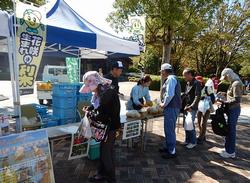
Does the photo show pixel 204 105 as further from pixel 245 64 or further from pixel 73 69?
pixel 245 64

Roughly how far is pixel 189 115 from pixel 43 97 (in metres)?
7.24

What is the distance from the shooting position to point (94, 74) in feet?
11.3

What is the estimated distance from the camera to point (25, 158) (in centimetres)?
299

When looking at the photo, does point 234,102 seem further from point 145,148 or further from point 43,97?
point 43,97

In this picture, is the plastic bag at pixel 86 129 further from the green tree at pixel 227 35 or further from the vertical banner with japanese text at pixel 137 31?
the green tree at pixel 227 35

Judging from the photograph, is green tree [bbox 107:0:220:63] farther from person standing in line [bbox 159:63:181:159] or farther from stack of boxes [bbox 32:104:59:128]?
stack of boxes [bbox 32:104:59:128]

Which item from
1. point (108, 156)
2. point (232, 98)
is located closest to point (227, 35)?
point (232, 98)

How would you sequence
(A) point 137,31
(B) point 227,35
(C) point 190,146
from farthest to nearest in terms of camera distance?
(B) point 227,35, (A) point 137,31, (C) point 190,146

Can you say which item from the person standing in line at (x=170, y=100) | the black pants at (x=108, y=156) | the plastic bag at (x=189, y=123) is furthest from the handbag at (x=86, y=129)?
the plastic bag at (x=189, y=123)

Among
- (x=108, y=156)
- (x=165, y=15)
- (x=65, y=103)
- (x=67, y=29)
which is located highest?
(x=165, y=15)

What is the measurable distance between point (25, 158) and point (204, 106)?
4074 millimetres

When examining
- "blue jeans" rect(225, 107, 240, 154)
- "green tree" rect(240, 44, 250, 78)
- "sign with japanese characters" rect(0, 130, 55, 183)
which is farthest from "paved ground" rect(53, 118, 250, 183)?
"green tree" rect(240, 44, 250, 78)

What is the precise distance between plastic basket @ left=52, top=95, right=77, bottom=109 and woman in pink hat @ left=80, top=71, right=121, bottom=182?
1.65 m

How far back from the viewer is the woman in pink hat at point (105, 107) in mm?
3426
